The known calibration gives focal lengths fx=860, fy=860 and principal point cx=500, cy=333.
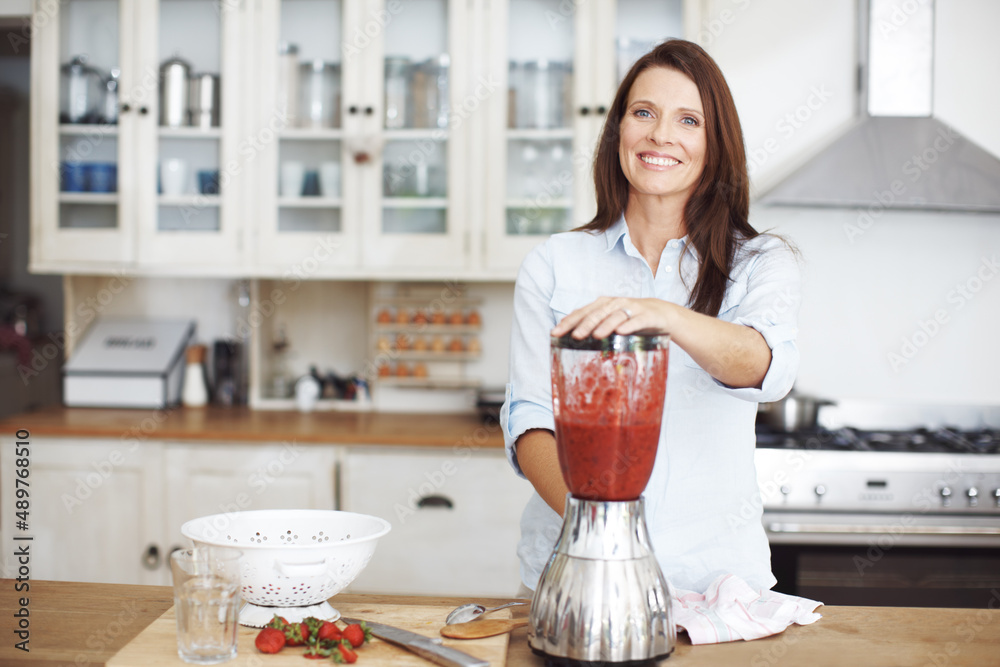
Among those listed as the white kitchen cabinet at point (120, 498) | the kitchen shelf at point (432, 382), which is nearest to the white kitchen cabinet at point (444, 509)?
the white kitchen cabinet at point (120, 498)

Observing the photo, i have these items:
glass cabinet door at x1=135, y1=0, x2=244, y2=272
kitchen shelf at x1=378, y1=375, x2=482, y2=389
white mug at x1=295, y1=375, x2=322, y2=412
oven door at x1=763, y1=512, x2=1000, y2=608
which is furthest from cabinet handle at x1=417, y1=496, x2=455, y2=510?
glass cabinet door at x1=135, y1=0, x2=244, y2=272

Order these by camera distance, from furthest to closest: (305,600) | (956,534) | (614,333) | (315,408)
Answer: (315,408)
(956,534)
(305,600)
(614,333)

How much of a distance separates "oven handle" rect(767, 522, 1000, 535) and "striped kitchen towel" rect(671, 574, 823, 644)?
1216 millimetres

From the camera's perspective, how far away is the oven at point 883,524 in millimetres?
2225

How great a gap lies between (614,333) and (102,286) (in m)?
2.68

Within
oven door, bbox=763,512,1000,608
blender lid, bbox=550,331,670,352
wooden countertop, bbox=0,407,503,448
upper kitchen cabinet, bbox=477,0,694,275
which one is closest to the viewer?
blender lid, bbox=550,331,670,352

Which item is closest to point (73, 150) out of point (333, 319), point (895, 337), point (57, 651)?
point (333, 319)

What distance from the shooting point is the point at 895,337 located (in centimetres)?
279

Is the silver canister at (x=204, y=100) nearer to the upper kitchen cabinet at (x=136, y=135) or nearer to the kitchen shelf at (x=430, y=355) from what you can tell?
the upper kitchen cabinet at (x=136, y=135)

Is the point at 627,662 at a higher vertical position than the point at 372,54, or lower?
lower

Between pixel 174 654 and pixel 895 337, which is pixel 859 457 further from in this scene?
pixel 174 654

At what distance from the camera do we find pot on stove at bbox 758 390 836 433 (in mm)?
2475

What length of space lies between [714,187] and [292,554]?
0.81 m
